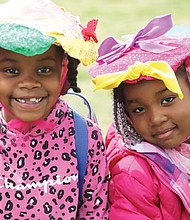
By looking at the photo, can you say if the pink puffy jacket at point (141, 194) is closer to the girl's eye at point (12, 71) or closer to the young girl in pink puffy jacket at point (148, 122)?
the young girl in pink puffy jacket at point (148, 122)

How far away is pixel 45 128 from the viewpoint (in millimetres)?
3443

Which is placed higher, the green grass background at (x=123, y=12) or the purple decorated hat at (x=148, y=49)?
the green grass background at (x=123, y=12)

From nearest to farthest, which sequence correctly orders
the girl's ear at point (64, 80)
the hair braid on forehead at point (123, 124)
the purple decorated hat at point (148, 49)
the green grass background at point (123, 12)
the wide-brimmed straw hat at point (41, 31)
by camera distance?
the wide-brimmed straw hat at point (41, 31), the girl's ear at point (64, 80), the purple decorated hat at point (148, 49), the hair braid on forehead at point (123, 124), the green grass background at point (123, 12)

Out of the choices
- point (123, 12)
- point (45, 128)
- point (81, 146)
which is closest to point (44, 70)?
point (45, 128)

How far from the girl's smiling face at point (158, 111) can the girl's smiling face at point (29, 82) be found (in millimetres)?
356

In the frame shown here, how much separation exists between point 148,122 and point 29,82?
1.85ft

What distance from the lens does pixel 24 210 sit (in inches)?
135

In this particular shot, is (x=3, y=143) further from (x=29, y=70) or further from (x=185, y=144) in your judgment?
(x=185, y=144)

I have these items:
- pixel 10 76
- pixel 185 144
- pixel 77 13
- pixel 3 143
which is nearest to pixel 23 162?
pixel 3 143

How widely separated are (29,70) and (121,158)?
0.62 m

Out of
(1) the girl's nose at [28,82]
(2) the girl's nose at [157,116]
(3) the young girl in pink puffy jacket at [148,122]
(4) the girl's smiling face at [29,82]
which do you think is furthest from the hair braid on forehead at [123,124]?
(1) the girl's nose at [28,82]

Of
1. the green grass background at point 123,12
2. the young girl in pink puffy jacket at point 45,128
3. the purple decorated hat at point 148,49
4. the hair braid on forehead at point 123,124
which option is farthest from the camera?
the green grass background at point 123,12

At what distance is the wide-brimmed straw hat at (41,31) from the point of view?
308 cm

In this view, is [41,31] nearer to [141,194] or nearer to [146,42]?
[146,42]
